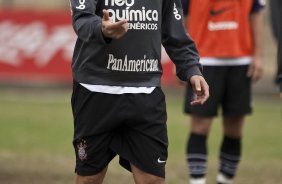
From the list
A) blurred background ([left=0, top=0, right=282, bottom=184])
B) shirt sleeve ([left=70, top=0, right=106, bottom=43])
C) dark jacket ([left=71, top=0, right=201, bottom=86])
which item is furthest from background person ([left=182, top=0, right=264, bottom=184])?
shirt sleeve ([left=70, top=0, right=106, bottom=43])

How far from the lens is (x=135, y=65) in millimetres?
5430

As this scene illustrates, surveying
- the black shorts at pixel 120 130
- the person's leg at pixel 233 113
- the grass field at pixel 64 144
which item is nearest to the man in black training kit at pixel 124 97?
the black shorts at pixel 120 130

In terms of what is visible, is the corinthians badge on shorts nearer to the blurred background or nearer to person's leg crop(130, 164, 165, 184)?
person's leg crop(130, 164, 165, 184)

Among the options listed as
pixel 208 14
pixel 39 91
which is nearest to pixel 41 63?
pixel 39 91

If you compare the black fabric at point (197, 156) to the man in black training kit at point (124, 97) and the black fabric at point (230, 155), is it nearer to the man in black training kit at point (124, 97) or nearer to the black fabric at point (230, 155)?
the black fabric at point (230, 155)

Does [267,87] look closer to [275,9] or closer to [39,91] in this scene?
[39,91]

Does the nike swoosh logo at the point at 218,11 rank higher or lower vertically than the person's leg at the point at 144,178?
higher

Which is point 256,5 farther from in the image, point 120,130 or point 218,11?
point 120,130

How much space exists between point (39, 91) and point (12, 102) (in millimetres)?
2718

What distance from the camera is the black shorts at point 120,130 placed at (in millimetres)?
5422

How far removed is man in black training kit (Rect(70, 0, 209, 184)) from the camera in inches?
212

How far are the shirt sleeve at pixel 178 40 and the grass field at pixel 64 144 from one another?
9.81ft

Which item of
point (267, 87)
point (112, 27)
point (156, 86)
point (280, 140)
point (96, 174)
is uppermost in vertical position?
point (112, 27)

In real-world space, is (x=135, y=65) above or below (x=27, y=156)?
above
